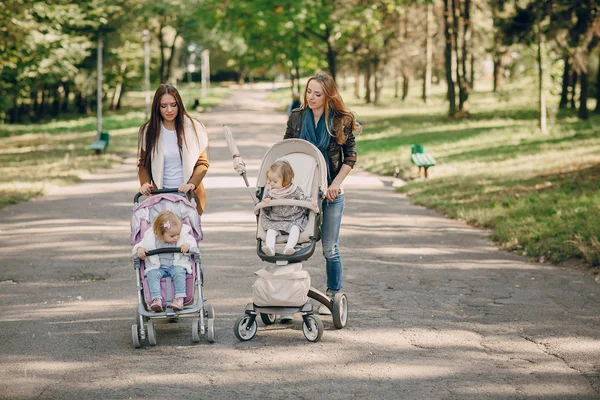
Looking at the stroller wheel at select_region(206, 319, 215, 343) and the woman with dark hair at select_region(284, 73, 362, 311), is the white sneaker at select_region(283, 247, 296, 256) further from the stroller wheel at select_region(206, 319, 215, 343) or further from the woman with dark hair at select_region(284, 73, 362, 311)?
the stroller wheel at select_region(206, 319, 215, 343)

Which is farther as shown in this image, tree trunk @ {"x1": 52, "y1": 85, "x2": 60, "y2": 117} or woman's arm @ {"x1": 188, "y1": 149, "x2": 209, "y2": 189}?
Answer: tree trunk @ {"x1": 52, "y1": 85, "x2": 60, "y2": 117}

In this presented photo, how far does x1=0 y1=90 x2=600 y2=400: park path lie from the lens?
5672 millimetres

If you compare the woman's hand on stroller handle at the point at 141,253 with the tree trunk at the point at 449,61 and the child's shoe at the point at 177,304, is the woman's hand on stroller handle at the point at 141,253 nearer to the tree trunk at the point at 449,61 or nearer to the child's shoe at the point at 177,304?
the child's shoe at the point at 177,304

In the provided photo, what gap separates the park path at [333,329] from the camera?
567cm

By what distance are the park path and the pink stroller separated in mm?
154

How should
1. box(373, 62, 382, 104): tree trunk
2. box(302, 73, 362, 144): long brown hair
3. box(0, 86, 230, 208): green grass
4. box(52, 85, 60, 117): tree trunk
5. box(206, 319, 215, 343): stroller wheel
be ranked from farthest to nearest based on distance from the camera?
box(52, 85, 60, 117): tree trunk
box(373, 62, 382, 104): tree trunk
box(0, 86, 230, 208): green grass
box(302, 73, 362, 144): long brown hair
box(206, 319, 215, 343): stroller wheel

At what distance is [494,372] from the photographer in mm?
5930

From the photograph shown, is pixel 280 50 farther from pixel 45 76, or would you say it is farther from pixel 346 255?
pixel 346 255

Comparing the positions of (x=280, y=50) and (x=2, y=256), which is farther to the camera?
(x=280, y=50)

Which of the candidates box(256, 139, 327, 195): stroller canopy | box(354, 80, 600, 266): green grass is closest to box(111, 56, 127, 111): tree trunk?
box(354, 80, 600, 266): green grass

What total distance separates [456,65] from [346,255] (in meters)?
29.0

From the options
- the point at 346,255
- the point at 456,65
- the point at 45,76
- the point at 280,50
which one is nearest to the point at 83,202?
the point at 346,255

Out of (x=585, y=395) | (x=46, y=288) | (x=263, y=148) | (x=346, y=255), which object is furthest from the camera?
(x=263, y=148)

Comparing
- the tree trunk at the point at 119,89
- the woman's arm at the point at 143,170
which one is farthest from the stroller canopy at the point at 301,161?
the tree trunk at the point at 119,89
